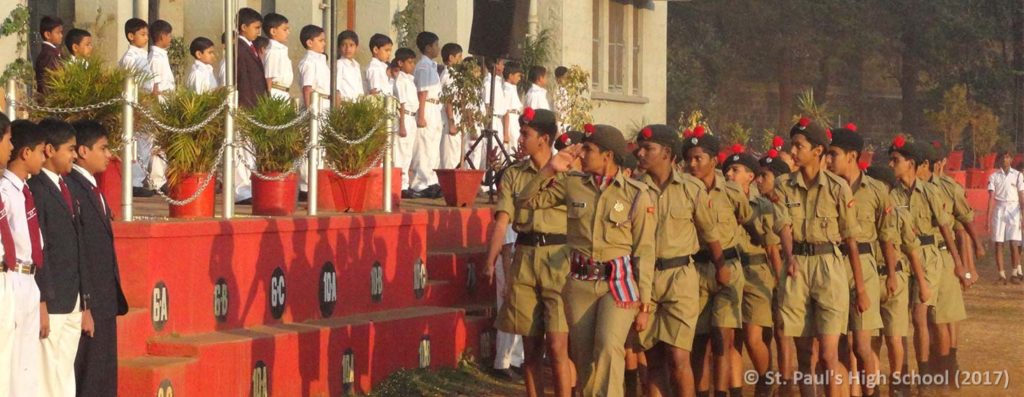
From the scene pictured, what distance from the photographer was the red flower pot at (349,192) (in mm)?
12859

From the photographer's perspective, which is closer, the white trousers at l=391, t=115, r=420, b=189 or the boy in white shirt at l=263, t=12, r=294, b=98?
the boy in white shirt at l=263, t=12, r=294, b=98

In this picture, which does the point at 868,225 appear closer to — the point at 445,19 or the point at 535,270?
the point at 535,270

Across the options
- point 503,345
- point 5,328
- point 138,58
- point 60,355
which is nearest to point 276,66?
point 138,58

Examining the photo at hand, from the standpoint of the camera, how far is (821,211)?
1105 cm

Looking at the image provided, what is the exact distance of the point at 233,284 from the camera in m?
10.9

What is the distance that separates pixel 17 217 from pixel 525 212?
3670mm

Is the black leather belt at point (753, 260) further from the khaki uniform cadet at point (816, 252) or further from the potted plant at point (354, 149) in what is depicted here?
the potted plant at point (354, 149)

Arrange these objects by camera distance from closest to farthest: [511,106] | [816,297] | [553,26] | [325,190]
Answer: [816,297], [325,190], [511,106], [553,26]

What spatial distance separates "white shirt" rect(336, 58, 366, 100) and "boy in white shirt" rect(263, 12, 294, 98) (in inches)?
33.2

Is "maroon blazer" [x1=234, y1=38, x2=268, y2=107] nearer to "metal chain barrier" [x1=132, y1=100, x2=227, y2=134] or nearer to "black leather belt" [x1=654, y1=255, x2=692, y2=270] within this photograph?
"metal chain barrier" [x1=132, y1=100, x2=227, y2=134]

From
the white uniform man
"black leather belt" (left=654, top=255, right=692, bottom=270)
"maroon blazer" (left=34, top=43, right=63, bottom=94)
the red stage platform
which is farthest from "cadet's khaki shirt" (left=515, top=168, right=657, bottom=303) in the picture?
the white uniform man

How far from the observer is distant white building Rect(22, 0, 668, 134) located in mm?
18281

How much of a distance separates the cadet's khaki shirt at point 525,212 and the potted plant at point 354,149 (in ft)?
6.84

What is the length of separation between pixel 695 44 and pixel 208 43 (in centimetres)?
3317
